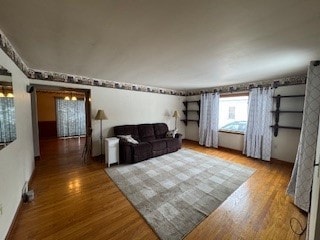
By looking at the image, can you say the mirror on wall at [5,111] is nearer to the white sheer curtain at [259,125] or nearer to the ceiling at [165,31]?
the ceiling at [165,31]

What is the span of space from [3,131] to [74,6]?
4.65 ft

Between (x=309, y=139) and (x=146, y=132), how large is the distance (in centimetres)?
383

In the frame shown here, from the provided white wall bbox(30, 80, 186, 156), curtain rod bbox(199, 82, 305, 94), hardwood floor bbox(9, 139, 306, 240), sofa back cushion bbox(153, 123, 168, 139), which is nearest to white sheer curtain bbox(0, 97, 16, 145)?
hardwood floor bbox(9, 139, 306, 240)

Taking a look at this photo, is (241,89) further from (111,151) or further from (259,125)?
(111,151)

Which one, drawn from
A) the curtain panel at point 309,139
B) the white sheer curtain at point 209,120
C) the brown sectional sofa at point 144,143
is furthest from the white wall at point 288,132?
the brown sectional sofa at point 144,143

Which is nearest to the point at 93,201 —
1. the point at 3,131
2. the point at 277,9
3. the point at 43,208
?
the point at 43,208

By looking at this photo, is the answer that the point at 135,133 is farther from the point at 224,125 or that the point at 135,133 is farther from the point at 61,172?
the point at 224,125

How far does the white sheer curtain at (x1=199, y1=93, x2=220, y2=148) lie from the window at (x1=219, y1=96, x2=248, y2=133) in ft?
0.77

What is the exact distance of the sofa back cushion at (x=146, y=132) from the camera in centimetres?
481

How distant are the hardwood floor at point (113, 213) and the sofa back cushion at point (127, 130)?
4.73ft

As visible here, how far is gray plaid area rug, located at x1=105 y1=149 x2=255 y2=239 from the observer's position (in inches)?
75.7

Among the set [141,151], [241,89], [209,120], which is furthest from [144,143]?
[241,89]

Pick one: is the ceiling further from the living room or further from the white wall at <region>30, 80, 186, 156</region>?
the white wall at <region>30, 80, 186, 156</region>

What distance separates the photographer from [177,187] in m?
2.69
